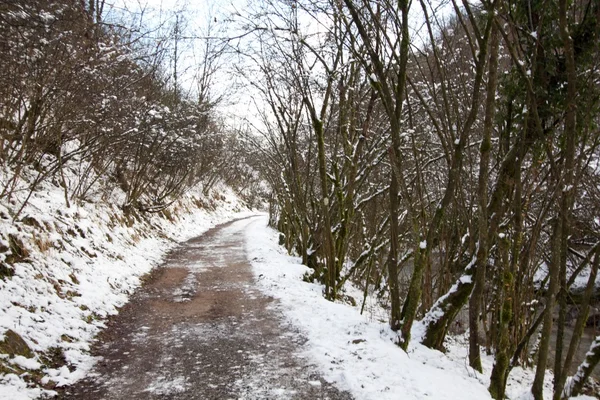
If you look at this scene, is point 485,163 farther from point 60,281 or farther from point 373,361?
point 60,281

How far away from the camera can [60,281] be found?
615 cm

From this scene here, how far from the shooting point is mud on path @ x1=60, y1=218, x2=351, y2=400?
4.09 metres

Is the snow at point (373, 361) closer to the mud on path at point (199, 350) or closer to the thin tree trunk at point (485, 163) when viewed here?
the mud on path at point (199, 350)

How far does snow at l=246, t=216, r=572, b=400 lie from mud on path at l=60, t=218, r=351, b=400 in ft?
0.78

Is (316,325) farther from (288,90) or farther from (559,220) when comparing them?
(288,90)

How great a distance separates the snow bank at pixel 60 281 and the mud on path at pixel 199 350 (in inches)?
11.6

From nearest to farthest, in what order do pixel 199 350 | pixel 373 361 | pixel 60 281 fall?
pixel 373 361
pixel 199 350
pixel 60 281

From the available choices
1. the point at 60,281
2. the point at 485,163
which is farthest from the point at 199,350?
the point at 485,163

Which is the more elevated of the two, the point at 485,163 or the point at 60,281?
the point at 485,163

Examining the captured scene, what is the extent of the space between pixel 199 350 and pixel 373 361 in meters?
2.24

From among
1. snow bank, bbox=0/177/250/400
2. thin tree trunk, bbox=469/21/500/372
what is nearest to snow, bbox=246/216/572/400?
thin tree trunk, bbox=469/21/500/372

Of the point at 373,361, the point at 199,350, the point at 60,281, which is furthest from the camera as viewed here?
the point at 60,281


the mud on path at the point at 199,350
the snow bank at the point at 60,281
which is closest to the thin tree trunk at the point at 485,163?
the mud on path at the point at 199,350

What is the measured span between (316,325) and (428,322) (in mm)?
1671
